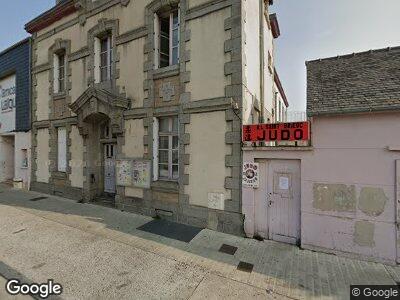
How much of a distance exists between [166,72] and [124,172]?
3740 millimetres

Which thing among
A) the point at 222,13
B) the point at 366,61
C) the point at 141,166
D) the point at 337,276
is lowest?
the point at 337,276

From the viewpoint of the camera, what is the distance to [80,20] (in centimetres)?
984

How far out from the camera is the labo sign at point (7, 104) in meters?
13.5

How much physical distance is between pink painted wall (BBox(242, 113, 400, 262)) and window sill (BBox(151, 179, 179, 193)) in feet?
10.9

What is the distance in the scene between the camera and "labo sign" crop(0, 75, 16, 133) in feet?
44.3

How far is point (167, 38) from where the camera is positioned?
8.02 m

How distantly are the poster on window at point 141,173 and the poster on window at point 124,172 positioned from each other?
20 cm

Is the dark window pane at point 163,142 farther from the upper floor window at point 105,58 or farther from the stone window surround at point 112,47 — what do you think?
the upper floor window at point 105,58

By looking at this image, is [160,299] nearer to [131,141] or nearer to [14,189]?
[131,141]

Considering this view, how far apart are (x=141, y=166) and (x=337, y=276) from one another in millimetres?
6024

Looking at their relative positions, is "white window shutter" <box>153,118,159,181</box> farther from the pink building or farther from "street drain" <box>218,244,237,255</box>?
"street drain" <box>218,244,237,255</box>

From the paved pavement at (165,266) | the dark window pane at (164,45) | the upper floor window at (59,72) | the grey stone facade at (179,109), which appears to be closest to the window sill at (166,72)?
the grey stone facade at (179,109)

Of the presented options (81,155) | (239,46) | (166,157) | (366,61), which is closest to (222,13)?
(239,46)

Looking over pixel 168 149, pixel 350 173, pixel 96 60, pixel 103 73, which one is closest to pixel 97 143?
pixel 103 73
